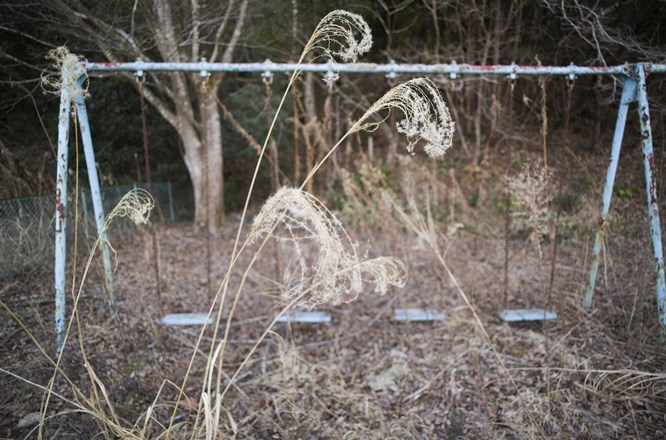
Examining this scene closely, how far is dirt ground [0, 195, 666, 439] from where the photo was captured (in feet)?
7.38

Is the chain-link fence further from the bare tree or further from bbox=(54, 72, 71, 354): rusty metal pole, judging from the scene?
the bare tree

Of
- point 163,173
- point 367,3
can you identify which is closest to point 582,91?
point 367,3

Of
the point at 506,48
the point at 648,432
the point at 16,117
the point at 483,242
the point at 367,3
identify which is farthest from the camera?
the point at 367,3

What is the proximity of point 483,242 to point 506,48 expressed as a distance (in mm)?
3786

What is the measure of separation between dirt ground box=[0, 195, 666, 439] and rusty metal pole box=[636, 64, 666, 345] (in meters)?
0.13

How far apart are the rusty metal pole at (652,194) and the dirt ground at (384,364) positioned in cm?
13

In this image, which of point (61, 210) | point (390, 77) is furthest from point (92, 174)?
point (390, 77)

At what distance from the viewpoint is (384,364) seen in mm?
2908

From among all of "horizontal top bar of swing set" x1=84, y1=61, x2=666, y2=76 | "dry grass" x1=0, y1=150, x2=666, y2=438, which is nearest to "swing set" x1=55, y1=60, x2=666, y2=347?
"horizontal top bar of swing set" x1=84, y1=61, x2=666, y2=76

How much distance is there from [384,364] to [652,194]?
2067 millimetres

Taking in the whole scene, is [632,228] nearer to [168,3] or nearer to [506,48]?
[506,48]

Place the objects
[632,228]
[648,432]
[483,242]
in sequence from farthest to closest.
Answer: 1. [483,242]
2. [632,228]
3. [648,432]

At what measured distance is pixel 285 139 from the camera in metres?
7.53

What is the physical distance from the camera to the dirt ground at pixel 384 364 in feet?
7.38
